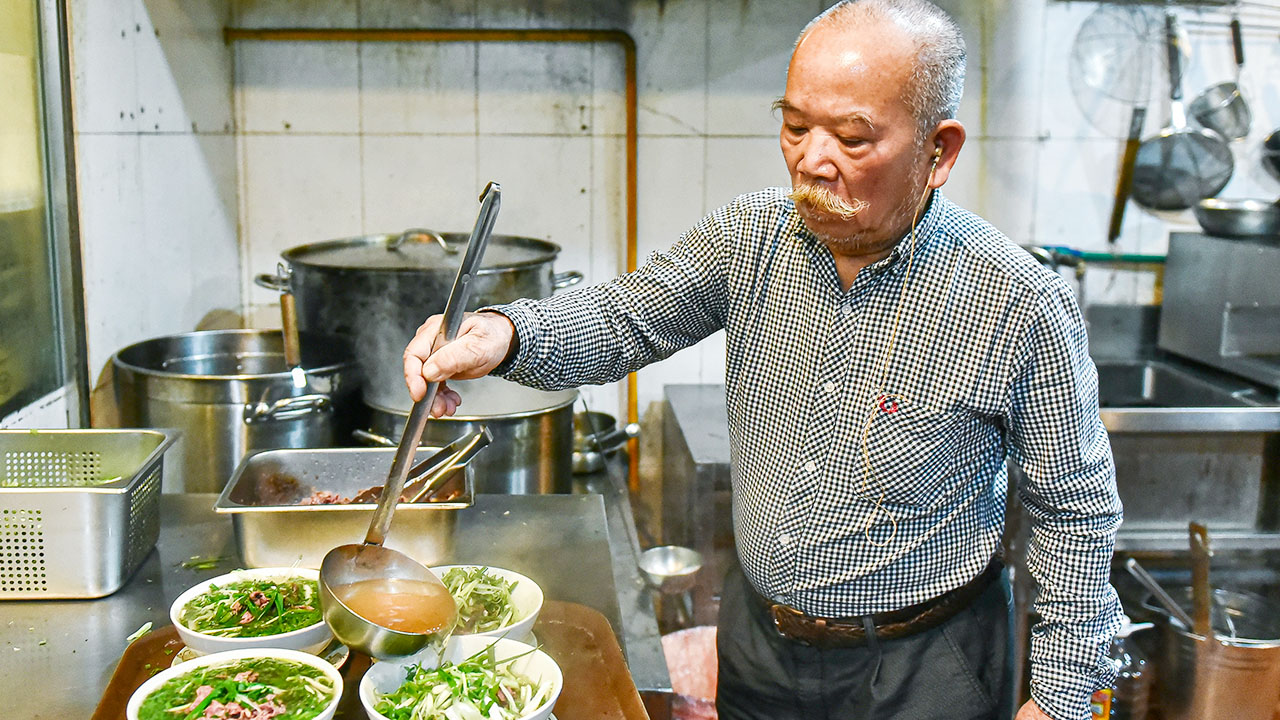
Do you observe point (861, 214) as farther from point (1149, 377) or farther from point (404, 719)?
point (1149, 377)

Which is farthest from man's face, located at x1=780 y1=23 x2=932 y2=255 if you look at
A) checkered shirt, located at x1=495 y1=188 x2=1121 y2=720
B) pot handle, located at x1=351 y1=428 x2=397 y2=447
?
pot handle, located at x1=351 y1=428 x2=397 y2=447

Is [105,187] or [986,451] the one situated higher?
[105,187]

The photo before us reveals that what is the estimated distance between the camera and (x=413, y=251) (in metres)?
3.07

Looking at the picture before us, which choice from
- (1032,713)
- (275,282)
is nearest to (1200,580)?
(1032,713)

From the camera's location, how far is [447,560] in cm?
183

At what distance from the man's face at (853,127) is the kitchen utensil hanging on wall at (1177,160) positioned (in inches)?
95.1

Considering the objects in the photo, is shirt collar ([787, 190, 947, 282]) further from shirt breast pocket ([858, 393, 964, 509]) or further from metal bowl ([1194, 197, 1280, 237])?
metal bowl ([1194, 197, 1280, 237])

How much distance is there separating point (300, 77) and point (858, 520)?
8.14 ft

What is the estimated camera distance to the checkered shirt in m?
1.57

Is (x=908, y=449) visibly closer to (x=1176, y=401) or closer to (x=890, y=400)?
(x=890, y=400)

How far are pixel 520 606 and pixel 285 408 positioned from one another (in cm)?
109

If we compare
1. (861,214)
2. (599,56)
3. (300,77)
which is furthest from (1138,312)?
(300,77)

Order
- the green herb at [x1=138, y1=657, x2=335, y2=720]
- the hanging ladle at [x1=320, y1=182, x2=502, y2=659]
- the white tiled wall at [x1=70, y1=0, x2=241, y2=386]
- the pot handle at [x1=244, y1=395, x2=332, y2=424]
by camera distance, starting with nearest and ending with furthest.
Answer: the green herb at [x1=138, y1=657, x2=335, y2=720]
the hanging ladle at [x1=320, y1=182, x2=502, y2=659]
the pot handle at [x1=244, y1=395, x2=332, y2=424]
the white tiled wall at [x1=70, y1=0, x2=241, y2=386]

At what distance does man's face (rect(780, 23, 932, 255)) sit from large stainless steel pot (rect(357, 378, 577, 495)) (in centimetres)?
124
